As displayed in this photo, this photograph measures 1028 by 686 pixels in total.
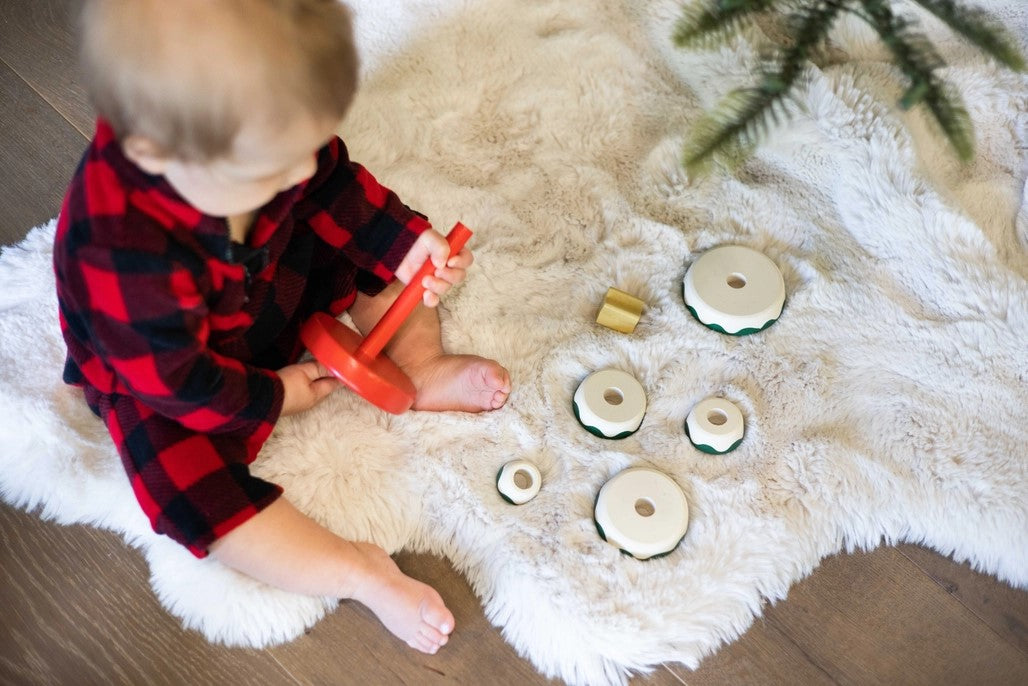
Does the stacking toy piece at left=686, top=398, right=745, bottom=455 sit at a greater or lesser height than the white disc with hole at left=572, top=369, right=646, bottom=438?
greater

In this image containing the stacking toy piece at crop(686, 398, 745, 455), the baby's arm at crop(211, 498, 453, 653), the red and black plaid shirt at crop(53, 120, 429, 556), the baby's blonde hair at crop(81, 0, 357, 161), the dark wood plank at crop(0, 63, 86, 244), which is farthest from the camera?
the dark wood plank at crop(0, 63, 86, 244)

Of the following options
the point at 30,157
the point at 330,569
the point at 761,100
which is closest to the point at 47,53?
the point at 30,157

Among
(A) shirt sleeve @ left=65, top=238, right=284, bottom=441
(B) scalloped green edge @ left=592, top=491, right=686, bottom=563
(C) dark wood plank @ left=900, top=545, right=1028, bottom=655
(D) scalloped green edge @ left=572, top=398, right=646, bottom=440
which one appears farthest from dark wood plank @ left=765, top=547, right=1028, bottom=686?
(A) shirt sleeve @ left=65, top=238, right=284, bottom=441

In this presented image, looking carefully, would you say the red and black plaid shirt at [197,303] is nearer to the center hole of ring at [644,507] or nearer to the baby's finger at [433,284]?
the baby's finger at [433,284]

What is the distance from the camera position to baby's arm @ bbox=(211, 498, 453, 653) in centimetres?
79

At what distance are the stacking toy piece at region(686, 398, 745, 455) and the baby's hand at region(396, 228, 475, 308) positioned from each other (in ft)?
0.91

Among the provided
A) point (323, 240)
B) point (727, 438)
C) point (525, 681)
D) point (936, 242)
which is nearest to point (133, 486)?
point (323, 240)

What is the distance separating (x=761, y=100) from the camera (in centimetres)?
75

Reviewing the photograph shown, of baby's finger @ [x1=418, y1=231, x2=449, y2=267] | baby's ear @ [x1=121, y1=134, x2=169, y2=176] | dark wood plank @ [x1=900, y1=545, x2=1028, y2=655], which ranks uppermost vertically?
baby's ear @ [x1=121, y1=134, x2=169, y2=176]

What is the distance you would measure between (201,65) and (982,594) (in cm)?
85

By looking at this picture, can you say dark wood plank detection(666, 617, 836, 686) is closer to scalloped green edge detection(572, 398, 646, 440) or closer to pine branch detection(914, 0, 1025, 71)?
scalloped green edge detection(572, 398, 646, 440)

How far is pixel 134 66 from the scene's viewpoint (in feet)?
1.89

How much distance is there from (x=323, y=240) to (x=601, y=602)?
438mm

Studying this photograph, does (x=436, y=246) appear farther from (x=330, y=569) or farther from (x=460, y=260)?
(x=330, y=569)
